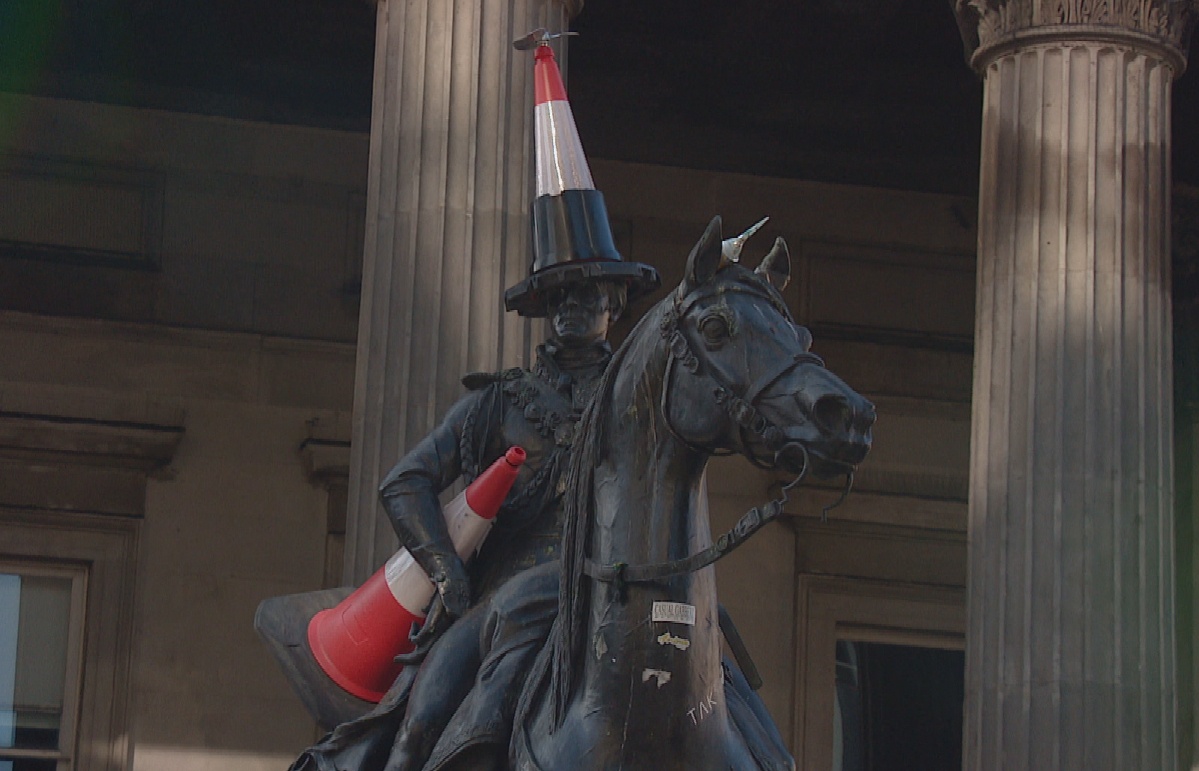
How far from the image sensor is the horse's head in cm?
682

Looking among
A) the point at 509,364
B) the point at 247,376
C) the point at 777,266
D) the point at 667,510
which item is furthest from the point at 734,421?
the point at 247,376

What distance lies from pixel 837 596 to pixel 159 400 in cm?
517

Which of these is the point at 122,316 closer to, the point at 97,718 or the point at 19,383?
the point at 19,383

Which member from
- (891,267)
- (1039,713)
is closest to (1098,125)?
(1039,713)

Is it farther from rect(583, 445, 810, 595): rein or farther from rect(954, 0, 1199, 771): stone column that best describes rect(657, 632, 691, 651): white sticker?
rect(954, 0, 1199, 771): stone column

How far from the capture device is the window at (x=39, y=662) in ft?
63.2

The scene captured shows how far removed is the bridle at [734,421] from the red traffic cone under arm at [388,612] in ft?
4.49

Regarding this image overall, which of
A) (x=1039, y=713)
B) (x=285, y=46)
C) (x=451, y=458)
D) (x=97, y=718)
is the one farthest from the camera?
(x=285, y=46)

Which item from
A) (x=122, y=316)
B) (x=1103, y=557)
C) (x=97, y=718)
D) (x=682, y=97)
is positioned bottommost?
(x=97, y=718)

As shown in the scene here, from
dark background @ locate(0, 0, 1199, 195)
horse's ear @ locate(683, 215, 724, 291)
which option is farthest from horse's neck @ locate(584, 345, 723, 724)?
dark background @ locate(0, 0, 1199, 195)

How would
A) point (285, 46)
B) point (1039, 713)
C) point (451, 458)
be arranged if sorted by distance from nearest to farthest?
1. point (451, 458)
2. point (1039, 713)
3. point (285, 46)

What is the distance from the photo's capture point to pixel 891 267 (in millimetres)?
22172

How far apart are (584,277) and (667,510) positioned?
1639 millimetres

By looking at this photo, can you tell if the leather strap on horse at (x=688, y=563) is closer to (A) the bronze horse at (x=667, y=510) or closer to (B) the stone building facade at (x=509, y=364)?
(A) the bronze horse at (x=667, y=510)
